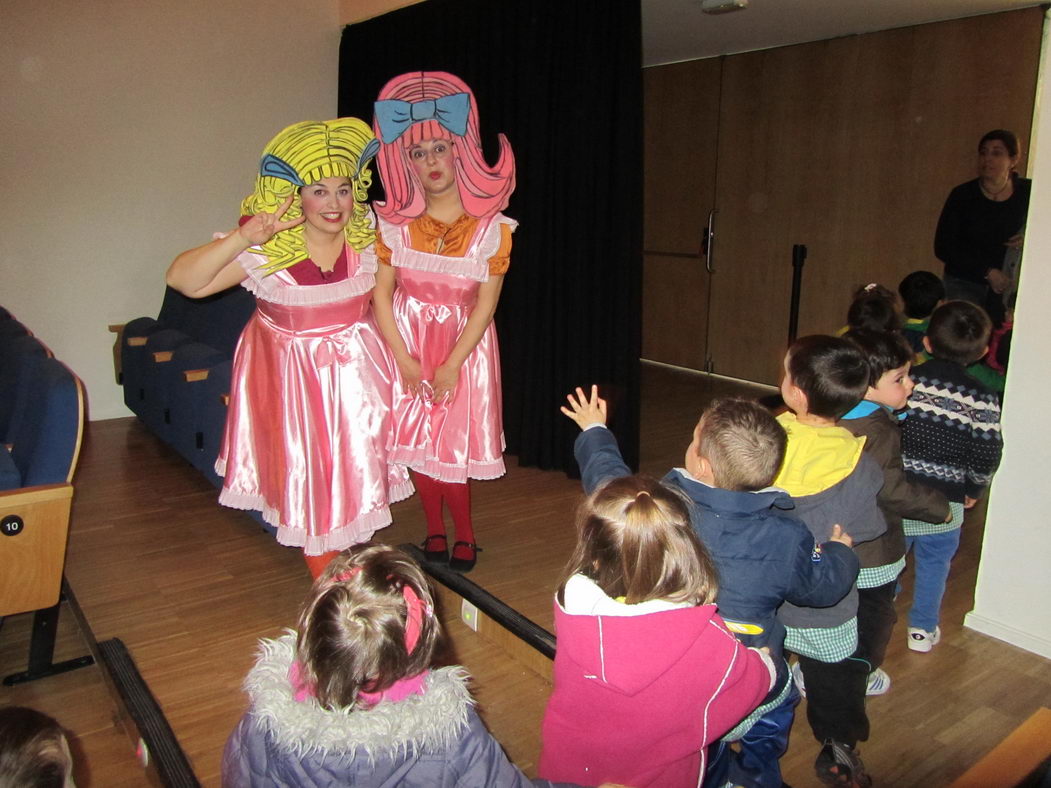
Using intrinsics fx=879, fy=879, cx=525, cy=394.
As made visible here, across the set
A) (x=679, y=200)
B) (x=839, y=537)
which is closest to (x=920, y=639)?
(x=839, y=537)

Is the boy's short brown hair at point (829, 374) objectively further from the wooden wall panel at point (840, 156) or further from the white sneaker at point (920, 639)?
the wooden wall panel at point (840, 156)

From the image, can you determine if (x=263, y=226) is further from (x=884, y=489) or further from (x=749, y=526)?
(x=884, y=489)

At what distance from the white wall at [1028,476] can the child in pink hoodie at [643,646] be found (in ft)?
4.90

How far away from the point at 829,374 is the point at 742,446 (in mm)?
433

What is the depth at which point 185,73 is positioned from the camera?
4891 millimetres

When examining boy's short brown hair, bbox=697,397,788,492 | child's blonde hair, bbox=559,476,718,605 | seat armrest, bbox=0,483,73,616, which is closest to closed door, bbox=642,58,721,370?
seat armrest, bbox=0,483,73,616

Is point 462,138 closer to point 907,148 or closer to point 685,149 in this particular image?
point 907,148

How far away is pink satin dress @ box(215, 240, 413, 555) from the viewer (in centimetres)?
238

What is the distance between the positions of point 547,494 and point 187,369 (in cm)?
167

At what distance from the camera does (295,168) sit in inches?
91.4

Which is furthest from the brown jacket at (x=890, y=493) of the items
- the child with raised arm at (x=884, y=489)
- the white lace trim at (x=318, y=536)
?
the white lace trim at (x=318, y=536)

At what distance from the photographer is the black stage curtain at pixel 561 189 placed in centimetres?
372

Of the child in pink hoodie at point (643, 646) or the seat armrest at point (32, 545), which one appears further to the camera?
the seat armrest at point (32, 545)

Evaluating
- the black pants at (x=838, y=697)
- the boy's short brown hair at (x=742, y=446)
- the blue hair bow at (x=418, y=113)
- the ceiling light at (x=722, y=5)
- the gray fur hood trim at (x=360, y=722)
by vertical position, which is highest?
the ceiling light at (x=722, y=5)
